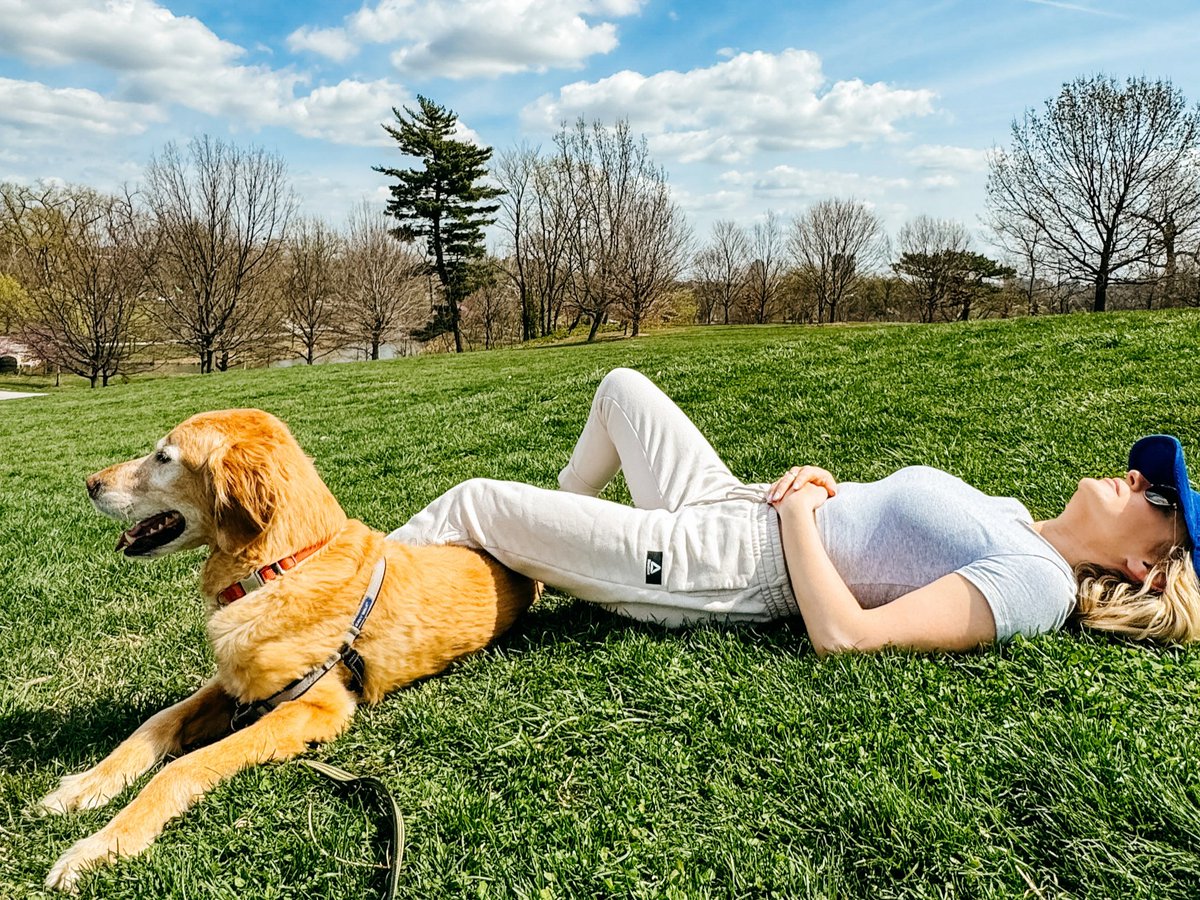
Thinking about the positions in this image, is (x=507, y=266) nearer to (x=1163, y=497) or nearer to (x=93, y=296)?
(x=93, y=296)

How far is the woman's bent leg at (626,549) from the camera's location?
3059 mm

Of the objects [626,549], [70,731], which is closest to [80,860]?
[70,731]

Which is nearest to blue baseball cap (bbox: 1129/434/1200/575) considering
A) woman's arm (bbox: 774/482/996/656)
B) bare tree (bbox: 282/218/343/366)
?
woman's arm (bbox: 774/482/996/656)

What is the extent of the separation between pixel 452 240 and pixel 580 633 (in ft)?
145

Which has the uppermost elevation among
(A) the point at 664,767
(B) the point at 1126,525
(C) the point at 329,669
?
(B) the point at 1126,525

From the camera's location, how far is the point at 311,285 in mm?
46531

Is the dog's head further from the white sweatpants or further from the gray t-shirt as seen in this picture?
the gray t-shirt

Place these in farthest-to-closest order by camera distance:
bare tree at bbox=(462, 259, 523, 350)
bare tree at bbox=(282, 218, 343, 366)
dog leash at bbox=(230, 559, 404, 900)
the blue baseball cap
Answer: bare tree at bbox=(462, 259, 523, 350), bare tree at bbox=(282, 218, 343, 366), the blue baseball cap, dog leash at bbox=(230, 559, 404, 900)

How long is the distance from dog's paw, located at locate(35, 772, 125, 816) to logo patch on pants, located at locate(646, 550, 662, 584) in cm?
207

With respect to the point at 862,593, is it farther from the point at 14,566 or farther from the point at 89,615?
the point at 14,566

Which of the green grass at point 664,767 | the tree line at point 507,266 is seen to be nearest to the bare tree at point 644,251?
the tree line at point 507,266

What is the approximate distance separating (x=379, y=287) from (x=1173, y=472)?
47.0m

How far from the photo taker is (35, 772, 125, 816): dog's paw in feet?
8.32

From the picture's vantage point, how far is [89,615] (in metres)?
4.46
